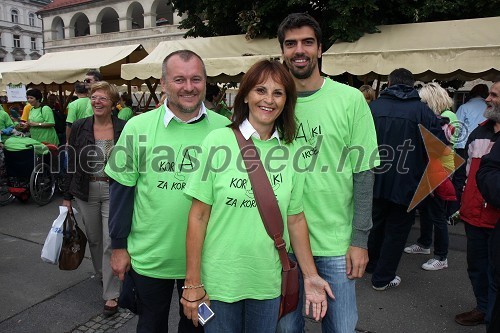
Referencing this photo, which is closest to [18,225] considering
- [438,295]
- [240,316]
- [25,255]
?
[25,255]

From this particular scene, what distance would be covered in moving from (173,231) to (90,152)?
1717 mm

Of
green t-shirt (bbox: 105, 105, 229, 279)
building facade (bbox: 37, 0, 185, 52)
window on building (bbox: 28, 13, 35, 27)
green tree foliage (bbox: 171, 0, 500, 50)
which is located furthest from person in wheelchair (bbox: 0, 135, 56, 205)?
window on building (bbox: 28, 13, 35, 27)

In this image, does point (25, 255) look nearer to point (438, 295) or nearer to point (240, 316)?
point (240, 316)

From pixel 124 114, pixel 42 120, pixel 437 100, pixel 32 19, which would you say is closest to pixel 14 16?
pixel 32 19

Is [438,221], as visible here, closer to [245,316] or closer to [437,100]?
[437,100]

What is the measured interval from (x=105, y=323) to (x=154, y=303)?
134cm

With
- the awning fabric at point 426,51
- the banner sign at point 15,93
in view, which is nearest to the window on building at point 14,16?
the banner sign at point 15,93

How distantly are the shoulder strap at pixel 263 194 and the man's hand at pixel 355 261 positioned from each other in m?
0.45

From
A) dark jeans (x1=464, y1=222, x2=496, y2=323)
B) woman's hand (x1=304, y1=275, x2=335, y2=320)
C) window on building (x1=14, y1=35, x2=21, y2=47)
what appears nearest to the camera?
woman's hand (x1=304, y1=275, x2=335, y2=320)

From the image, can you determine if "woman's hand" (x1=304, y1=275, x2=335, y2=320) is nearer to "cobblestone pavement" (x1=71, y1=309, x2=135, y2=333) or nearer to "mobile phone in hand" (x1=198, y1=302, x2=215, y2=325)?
"mobile phone in hand" (x1=198, y1=302, x2=215, y2=325)

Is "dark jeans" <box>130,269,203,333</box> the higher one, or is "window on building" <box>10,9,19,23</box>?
"window on building" <box>10,9,19,23</box>

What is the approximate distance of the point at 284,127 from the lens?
1.93 metres

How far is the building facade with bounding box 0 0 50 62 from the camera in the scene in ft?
217

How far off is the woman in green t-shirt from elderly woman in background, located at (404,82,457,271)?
2.97m
